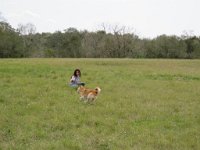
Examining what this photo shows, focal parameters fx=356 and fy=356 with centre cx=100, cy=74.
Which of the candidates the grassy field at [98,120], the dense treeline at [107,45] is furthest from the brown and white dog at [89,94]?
the dense treeline at [107,45]

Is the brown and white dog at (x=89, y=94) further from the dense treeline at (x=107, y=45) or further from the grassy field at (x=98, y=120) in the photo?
the dense treeline at (x=107, y=45)

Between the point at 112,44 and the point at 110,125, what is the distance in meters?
74.1

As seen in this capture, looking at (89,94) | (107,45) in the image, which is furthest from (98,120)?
(107,45)

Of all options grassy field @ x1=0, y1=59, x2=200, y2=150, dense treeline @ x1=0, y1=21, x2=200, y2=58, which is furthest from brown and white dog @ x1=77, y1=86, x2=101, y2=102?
dense treeline @ x1=0, y1=21, x2=200, y2=58

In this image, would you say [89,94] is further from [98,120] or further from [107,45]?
[107,45]

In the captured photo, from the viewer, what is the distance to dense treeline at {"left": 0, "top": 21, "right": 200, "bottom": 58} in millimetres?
79438

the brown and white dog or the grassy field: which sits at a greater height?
the brown and white dog

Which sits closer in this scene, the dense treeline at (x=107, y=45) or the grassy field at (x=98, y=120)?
the grassy field at (x=98, y=120)

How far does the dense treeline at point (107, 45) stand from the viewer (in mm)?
79438

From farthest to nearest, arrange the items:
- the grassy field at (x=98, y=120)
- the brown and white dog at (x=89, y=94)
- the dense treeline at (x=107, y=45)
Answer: the dense treeline at (x=107, y=45)
the brown and white dog at (x=89, y=94)
the grassy field at (x=98, y=120)

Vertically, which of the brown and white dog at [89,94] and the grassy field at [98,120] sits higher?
the brown and white dog at [89,94]

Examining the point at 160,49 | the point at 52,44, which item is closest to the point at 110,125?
the point at 160,49

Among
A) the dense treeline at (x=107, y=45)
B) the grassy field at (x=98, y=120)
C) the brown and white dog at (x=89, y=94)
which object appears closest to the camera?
the grassy field at (x=98, y=120)

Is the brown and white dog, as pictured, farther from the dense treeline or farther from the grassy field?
the dense treeline
